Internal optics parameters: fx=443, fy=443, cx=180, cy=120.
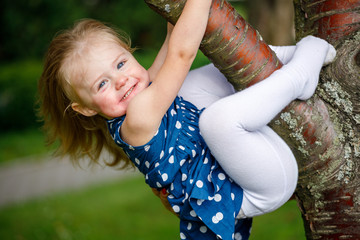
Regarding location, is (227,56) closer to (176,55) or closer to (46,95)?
(176,55)

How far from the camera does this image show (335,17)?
183 cm

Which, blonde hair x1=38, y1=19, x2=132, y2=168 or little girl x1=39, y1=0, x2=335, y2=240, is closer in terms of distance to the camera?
little girl x1=39, y1=0, x2=335, y2=240

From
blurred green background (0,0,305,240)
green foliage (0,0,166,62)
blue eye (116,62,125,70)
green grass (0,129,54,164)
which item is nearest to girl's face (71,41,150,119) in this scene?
blue eye (116,62,125,70)

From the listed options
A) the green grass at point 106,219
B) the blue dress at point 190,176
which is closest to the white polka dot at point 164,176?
the blue dress at point 190,176

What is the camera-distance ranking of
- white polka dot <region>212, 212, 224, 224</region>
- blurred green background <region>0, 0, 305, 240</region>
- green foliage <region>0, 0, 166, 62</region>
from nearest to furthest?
1. white polka dot <region>212, 212, 224, 224</region>
2. blurred green background <region>0, 0, 305, 240</region>
3. green foliage <region>0, 0, 166, 62</region>

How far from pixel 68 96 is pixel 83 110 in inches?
4.1

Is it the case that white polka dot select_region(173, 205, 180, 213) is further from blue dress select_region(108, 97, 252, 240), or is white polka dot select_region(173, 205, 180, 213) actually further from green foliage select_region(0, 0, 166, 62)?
green foliage select_region(0, 0, 166, 62)

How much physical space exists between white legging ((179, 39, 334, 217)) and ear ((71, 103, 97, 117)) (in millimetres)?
672

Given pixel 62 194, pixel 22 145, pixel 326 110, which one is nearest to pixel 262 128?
pixel 326 110

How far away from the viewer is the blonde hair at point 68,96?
2150mm

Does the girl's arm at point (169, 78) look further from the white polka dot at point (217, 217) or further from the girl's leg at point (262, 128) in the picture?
the white polka dot at point (217, 217)

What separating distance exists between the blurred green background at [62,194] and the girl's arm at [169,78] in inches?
41.6

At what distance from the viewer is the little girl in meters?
1.72

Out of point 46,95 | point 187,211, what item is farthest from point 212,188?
point 46,95
